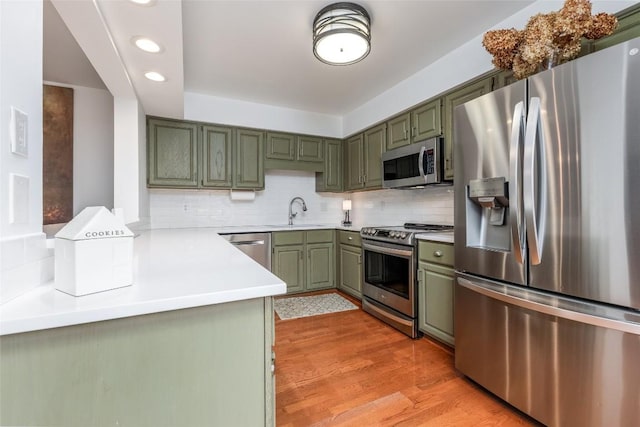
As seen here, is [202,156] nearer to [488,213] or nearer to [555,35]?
[488,213]

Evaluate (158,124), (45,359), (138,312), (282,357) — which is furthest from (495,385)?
(158,124)

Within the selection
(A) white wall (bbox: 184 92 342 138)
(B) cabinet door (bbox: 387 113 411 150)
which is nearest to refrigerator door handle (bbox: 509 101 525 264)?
(B) cabinet door (bbox: 387 113 411 150)

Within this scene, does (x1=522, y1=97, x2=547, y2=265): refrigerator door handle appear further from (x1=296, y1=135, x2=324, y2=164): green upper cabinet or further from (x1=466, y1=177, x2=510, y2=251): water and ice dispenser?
(x1=296, y1=135, x2=324, y2=164): green upper cabinet

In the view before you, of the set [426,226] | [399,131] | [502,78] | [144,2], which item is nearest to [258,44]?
[144,2]

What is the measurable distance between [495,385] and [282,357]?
135 cm

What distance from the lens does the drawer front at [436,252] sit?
2145mm

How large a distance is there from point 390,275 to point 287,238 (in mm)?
1335

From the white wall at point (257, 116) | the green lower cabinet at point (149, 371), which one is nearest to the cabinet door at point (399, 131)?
the white wall at point (257, 116)

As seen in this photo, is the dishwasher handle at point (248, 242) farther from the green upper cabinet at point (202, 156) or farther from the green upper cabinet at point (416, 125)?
the green upper cabinet at point (416, 125)

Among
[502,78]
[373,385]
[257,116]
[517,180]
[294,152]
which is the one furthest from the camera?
[294,152]

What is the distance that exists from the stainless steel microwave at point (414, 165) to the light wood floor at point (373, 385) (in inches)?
55.0

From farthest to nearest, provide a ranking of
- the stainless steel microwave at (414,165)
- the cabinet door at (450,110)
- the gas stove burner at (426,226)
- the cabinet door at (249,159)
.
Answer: the cabinet door at (249,159) → the gas stove burner at (426,226) → the stainless steel microwave at (414,165) → the cabinet door at (450,110)

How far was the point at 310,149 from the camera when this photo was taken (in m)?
3.98

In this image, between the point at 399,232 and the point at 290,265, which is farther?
the point at 290,265
